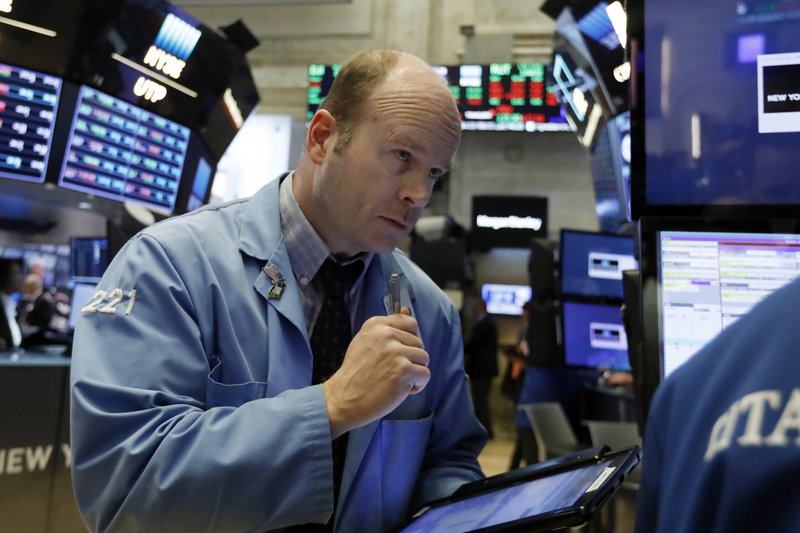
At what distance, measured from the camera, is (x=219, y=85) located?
17.0 feet

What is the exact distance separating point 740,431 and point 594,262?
2.67 m

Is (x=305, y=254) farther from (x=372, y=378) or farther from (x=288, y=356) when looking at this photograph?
(x=372, y=378)

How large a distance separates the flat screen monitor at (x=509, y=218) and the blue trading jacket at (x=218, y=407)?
364 inches

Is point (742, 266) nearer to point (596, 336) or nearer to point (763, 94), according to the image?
point (763, 94)

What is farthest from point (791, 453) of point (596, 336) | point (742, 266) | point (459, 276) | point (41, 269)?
point (459, 276)

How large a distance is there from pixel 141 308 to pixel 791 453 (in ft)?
3.13

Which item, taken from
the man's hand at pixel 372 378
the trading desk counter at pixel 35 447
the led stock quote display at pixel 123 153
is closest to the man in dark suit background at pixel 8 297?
the led stock quote display at pixel 123 153

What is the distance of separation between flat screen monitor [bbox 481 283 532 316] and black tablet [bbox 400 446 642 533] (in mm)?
10066

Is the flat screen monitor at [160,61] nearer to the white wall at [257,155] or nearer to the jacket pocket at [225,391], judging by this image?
the jacket pocket at [225,391]

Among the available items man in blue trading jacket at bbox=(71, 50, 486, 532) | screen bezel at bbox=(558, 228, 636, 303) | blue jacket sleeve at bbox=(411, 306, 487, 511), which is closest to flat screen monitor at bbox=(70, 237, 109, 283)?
screen bezel at bbox=(558, 228, 636, 303)

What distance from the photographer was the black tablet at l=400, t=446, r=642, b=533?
0.84m

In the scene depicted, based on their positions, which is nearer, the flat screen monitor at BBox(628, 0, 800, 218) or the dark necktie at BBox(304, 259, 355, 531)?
the flat screen monitor at BBox(628, 0, 800, 218)

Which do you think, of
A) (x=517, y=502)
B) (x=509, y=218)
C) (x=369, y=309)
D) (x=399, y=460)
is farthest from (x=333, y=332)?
(x=509, y=218)

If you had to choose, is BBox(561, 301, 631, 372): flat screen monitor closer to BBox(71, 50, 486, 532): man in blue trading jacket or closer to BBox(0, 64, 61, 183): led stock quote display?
BBox(71, 50, 486, 532): man in blue trading jacket
